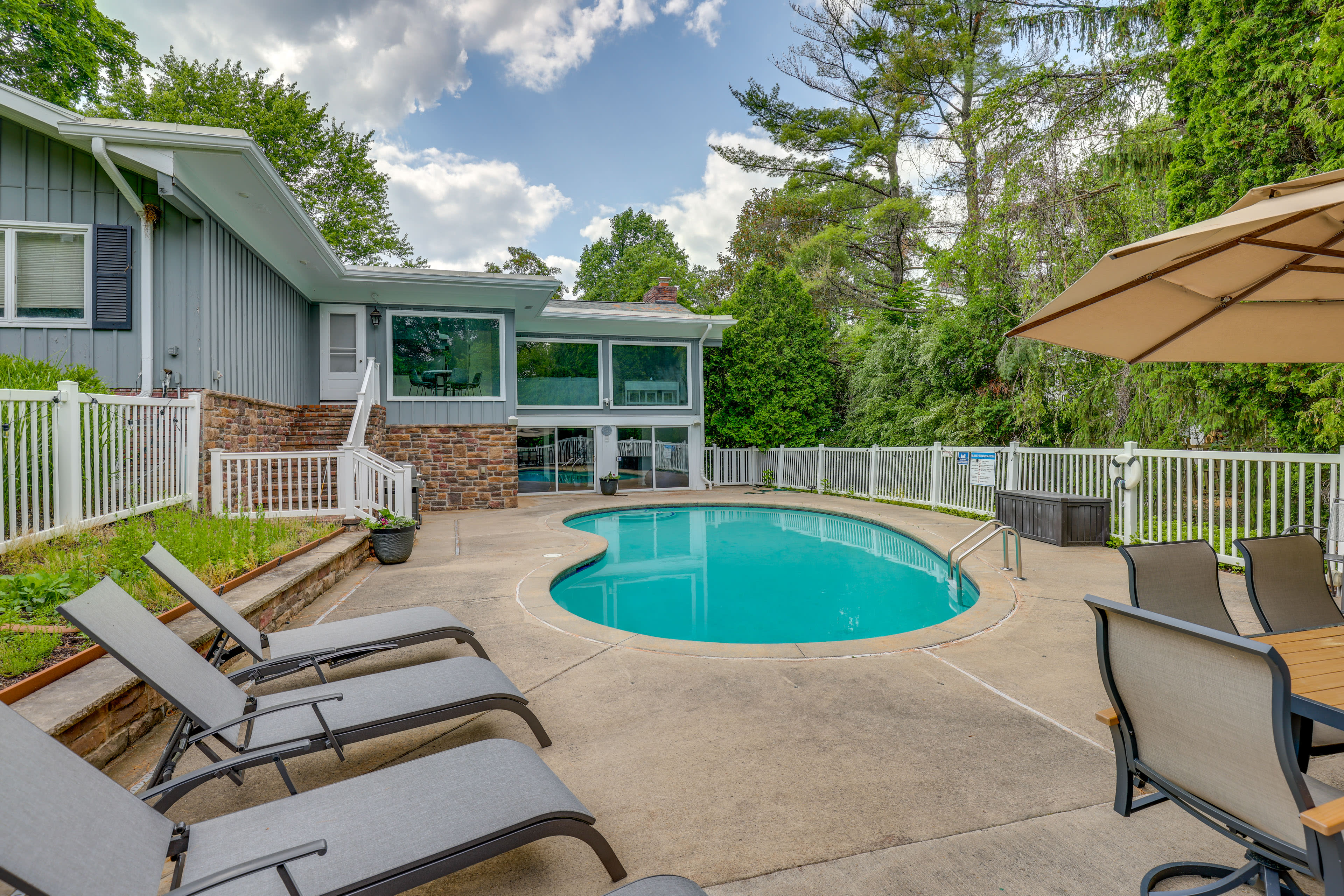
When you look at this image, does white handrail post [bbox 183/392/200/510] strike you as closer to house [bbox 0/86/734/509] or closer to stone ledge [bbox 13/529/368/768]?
house [bbox 0/86/734/509]

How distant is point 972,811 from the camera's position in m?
2.08

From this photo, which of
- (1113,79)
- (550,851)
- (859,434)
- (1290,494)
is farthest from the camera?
(859,434)

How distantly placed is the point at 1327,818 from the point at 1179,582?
1.81 metres

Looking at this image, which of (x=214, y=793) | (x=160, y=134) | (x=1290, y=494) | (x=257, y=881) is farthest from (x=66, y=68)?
(x=1290, y=494)

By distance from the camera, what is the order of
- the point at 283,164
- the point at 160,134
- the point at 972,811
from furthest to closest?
the point at 283,164 → the point at 160,134 → the point at 972,811

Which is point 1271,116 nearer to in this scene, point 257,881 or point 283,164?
point 257,881

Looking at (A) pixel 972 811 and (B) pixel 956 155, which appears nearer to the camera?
(A) pixel 972 811

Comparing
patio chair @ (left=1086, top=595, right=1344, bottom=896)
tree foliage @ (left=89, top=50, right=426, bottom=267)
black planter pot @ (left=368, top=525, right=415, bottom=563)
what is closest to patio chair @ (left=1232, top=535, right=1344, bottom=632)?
patio chair @ (left=1086, top=595, right=1344, bottom=896)

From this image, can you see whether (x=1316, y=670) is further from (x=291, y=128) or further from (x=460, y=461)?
(x=291, y=128)

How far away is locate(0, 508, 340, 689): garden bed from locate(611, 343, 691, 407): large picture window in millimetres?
9595

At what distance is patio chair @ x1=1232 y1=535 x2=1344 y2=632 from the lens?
2.81 metres

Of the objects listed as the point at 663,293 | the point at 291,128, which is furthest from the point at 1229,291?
the point at 291,128

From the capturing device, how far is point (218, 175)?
6340mm

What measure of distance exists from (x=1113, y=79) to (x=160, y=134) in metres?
12.4
